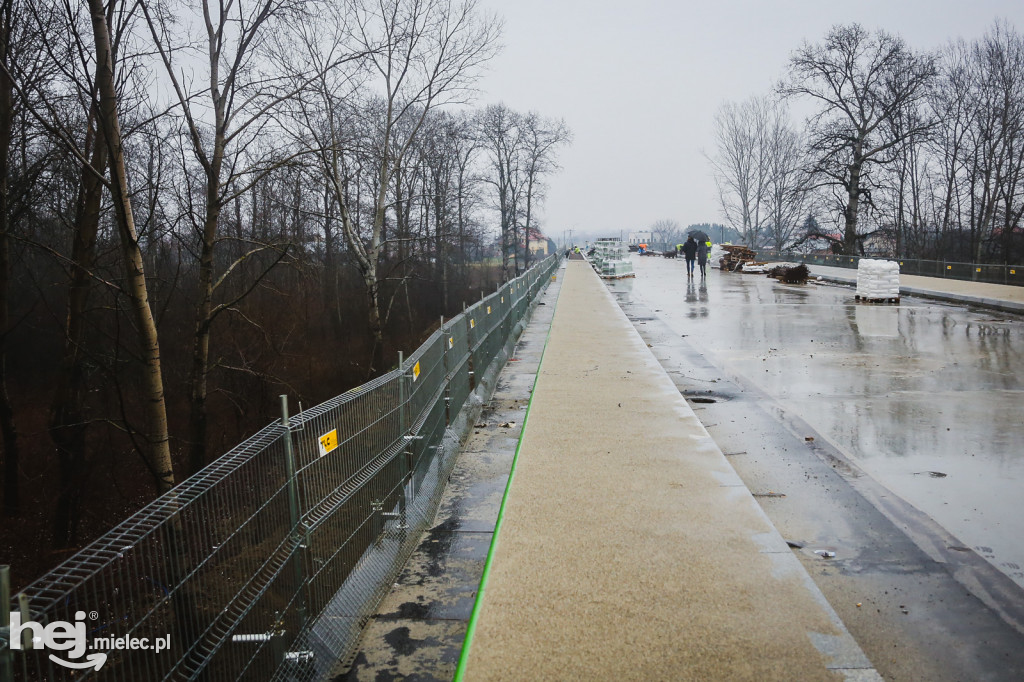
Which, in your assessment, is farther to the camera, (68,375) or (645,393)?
(68,375)

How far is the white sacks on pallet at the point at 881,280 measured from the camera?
25656mm

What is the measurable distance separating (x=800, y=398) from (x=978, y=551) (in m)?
5.64

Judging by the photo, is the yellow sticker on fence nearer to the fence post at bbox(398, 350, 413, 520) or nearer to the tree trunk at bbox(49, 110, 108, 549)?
the fence post at bbox(398, 350, 413, 520)

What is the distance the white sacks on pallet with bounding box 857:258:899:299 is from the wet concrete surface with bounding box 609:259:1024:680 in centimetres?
672

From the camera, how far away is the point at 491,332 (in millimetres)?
13773

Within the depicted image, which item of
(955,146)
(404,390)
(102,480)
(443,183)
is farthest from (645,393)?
(955,146)

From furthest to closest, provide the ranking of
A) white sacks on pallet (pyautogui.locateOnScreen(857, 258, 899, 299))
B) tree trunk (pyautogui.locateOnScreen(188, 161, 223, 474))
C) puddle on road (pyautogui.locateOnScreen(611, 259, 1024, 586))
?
white sacks on pallet (pyautogui.locateOnScreen(857, 258, 899, 299)), tree trunk (pyautogui.locateOnScreen(188, 161, 223, 474)), puddle on road (pyautogui.locateOnScreen(611, 259, 1024, 586))

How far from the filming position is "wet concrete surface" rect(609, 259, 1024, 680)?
15.1ft

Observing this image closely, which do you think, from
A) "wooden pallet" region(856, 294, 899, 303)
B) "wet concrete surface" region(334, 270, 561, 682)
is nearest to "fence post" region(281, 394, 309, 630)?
"wet concrete surface" region(334, 270, 561, 682)

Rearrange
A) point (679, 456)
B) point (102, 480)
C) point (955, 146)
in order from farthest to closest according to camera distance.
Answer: point (955, 146)
point (102, 480)
point (679, 456)

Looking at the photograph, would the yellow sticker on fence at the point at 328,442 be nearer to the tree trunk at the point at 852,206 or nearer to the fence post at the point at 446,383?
the fence post at the point at 446,383

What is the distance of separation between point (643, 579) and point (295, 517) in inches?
87.9

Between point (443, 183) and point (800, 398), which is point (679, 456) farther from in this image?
point (443, 183)

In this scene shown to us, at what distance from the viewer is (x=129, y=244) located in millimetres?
8008
